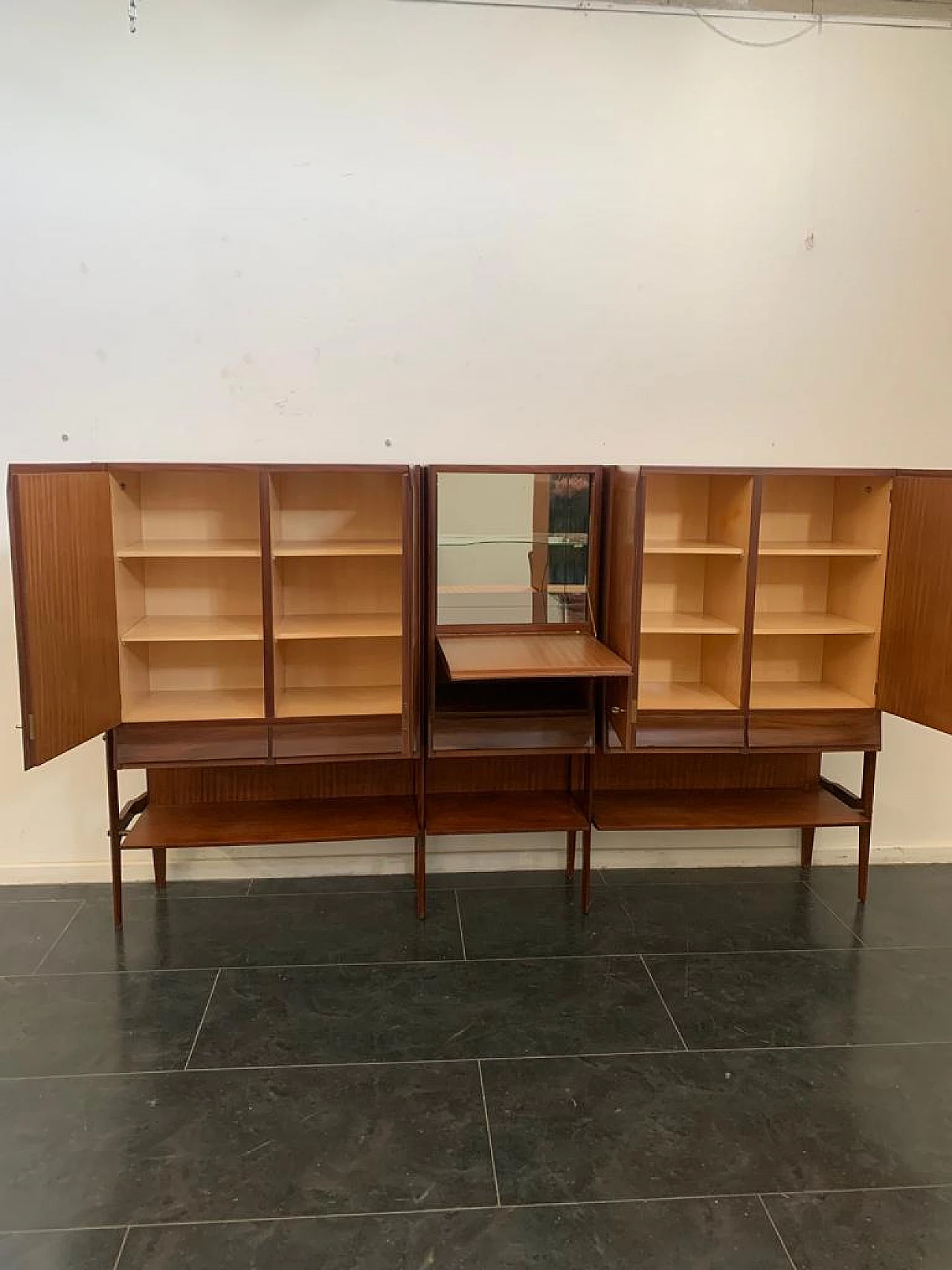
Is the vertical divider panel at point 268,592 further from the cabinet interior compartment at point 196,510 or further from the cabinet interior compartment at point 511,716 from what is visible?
the cabinet interior compartment at point 511,716

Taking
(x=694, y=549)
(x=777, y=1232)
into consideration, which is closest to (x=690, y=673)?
(x=694, y=549)

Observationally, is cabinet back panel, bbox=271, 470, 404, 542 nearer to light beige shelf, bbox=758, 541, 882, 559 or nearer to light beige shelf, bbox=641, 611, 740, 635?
light beige shelf, bbox=641, 611, 740, 635

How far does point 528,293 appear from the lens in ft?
11.6

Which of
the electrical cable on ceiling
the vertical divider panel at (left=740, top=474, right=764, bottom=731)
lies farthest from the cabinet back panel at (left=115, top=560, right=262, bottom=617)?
the electrical cable on ceiling

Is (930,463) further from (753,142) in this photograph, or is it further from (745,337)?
(753,142)

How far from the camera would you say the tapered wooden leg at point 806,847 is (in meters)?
3.99

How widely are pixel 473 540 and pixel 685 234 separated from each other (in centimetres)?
149

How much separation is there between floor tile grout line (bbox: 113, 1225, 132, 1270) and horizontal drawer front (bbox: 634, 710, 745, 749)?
215cm

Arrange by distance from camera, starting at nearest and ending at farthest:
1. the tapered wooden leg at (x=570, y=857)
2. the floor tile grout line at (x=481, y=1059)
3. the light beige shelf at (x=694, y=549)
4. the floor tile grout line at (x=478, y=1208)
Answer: the floor tile grout line at (x=478, y=1208) < the floor tile grout line at (x=481, y=1059) < the light beige shelf at (x=694, y=549) < the tapered wooden leg at (x=570, y=857)

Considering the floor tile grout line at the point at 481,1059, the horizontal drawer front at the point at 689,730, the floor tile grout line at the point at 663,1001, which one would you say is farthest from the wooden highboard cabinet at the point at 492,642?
the floor tile grout line at the point at 481,1059

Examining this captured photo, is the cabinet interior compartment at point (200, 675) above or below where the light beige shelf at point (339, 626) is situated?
below

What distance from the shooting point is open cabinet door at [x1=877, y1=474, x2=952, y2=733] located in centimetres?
316

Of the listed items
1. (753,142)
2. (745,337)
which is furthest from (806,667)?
(753,142)

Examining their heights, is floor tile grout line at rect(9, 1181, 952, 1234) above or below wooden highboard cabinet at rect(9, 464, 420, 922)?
below
